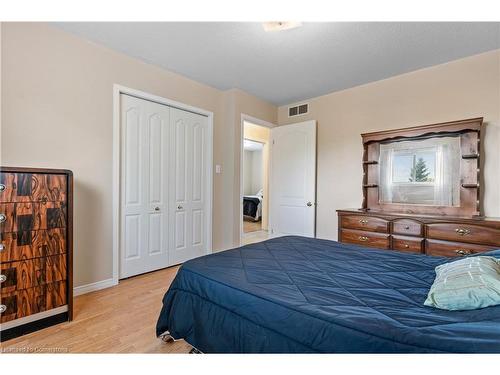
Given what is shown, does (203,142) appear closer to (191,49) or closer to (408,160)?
(191,49)

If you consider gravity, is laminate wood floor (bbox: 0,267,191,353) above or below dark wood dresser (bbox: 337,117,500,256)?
below

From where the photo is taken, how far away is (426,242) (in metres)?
2.66

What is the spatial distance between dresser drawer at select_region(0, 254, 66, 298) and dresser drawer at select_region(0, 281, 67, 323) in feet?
0.12

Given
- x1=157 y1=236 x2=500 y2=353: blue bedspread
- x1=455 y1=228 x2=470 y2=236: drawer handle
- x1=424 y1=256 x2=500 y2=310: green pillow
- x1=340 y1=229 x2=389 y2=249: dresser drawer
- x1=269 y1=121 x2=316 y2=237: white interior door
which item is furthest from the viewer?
x1=269 y1=121 x2=316 y2=237: white interior door

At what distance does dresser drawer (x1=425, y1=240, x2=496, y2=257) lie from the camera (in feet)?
7.82

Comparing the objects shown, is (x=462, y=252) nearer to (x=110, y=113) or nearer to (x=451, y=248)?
(x=451, y=248)

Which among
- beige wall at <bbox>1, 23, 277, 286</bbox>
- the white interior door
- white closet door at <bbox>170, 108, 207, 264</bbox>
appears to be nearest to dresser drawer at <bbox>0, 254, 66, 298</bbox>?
beige wall at <bbox>1, 23, 277, 286</bbox>

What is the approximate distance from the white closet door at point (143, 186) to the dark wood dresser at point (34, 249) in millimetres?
885

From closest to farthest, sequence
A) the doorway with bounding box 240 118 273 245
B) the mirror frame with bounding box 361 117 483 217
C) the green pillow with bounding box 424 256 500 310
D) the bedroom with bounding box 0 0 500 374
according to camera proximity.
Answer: the green pillow with bounding box 424 256 500 310 → the bedroom with bounding box 0 0 500 374 → the mirror frame with bounding box 361 117 483 217 → the doorway with bounding box 240 118 273 245

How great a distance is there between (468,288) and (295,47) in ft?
8.22

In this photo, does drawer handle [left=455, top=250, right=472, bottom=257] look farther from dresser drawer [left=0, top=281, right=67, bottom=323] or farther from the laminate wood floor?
dresser drawer [left=0, top=281, right=67, bottom=323]

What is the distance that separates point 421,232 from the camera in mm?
2695

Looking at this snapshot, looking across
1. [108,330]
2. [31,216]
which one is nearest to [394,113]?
[108,330]
